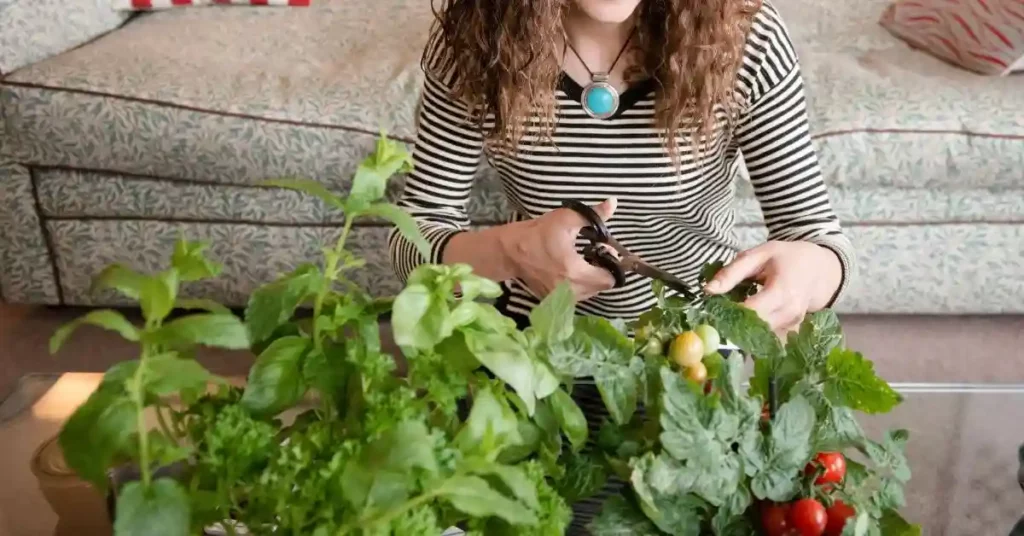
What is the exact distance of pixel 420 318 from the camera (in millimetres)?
394

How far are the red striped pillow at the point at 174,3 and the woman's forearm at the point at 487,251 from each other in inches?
46.0

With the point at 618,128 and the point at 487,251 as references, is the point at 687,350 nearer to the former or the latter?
the point at 487,251

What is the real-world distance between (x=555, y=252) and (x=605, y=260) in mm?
84

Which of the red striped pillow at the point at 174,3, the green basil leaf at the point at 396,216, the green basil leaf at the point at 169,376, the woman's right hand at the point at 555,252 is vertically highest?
the green basil leaf at the point at 396,216

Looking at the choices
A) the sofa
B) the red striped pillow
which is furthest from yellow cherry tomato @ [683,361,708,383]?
the red striped pillow

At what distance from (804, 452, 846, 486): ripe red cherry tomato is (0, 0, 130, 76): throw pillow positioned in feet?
4.88

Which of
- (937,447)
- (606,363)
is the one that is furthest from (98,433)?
(937,447)

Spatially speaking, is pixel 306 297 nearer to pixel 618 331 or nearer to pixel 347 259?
pixel 347 259

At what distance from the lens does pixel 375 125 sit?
1486 millimetres

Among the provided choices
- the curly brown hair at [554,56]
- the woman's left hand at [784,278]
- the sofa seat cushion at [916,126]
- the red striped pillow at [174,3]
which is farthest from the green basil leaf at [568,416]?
the red striped pillow at [174,3]

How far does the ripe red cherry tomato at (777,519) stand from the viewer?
1.59 feet

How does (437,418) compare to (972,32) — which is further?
(972,32)

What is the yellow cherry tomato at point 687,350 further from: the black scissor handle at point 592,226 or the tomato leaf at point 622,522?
the black scissor handle at point 592,226

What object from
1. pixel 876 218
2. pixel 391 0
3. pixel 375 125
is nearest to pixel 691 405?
pixel 375 125
